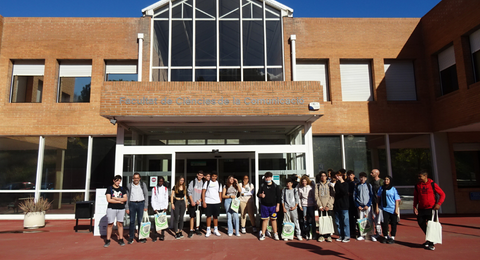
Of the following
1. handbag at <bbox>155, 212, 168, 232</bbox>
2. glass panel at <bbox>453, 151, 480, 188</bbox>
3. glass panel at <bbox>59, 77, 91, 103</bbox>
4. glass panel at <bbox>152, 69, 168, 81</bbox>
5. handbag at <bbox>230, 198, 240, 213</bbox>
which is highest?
glass panel at <bbox>152, 69, 168, 81</bbox>

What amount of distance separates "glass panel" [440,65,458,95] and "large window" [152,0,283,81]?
639 centimetres

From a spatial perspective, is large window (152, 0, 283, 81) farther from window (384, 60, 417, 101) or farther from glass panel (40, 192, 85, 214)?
glass panel (40, 192, 85, 214)

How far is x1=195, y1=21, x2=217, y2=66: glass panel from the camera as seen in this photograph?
12.7 metres

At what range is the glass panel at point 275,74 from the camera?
12.7 meters

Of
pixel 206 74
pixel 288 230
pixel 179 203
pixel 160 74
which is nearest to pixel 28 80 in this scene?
pixel 160 74

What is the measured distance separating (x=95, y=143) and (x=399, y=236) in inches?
431

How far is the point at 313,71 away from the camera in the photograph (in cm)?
1355

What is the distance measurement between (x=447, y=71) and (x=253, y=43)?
24.9 feet

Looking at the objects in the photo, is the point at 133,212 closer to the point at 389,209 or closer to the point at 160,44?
the point at 389,209

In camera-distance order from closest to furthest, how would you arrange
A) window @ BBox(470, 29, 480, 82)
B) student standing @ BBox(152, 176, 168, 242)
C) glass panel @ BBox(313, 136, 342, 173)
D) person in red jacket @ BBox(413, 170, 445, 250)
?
person in red jacket @ BBox(413, 170, 445, 250)
student standing @ BBox(152, 176, 168, 242)
window @ BBox(470, 29, 480, 82)
glass panel @ BBox(313, 136, 342, 173)

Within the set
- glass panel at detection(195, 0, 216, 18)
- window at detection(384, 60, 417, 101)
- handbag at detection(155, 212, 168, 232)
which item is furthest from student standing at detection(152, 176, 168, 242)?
window at detection(384, 60, 417, 101)

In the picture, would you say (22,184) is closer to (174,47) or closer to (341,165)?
(174,47)

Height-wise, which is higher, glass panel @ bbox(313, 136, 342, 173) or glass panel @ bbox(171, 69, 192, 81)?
glass panel @ bbox(171, 69, 192, 81)

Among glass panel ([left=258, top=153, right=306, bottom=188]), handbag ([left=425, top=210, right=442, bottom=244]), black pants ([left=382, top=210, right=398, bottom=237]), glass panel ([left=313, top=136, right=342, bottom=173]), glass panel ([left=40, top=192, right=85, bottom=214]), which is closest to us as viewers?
handbag ([left=425, top=210, right=442, bottom=244])
